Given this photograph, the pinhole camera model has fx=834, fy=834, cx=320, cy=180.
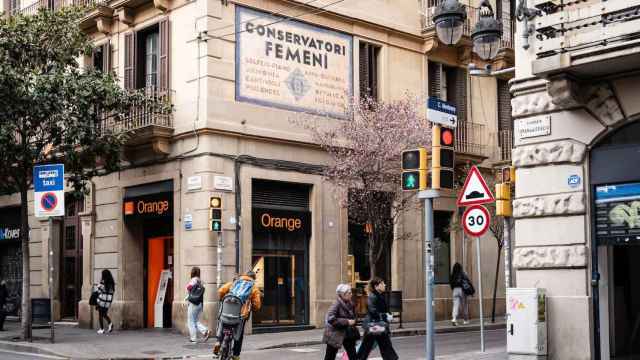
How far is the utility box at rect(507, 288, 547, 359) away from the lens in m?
13.1

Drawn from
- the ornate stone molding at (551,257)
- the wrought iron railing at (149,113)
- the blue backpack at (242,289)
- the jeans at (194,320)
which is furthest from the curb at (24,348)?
the ornate stone molding at (551,257)

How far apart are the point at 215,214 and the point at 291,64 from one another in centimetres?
525

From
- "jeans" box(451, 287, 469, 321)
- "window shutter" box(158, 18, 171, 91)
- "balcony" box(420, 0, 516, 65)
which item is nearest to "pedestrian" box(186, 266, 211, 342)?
"window shutter" box(158, 18, 171, 91)

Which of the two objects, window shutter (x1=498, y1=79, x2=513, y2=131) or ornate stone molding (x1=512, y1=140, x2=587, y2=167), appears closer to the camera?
ornate stone molding (x1=512, y1=140, x2=587, y2=167)

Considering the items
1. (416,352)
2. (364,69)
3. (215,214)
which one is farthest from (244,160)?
(416,352)

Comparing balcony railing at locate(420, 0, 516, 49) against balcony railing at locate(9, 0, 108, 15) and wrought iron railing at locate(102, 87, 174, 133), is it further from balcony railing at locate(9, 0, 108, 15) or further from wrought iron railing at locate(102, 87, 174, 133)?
balcony railing at locate(9, 0, 108, 15)

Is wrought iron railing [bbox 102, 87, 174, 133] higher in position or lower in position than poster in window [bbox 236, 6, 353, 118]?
lower

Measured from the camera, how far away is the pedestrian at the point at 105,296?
22688 mm

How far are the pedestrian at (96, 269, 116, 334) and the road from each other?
14.1ft

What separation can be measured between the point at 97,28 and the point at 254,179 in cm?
749

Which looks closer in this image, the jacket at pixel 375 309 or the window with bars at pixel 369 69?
the jacket at pixel 375 309

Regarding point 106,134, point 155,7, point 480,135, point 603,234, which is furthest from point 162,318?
point 603,234

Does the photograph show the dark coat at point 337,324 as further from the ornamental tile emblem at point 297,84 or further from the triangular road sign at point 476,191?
the ornamental tile emblem at point 297,84

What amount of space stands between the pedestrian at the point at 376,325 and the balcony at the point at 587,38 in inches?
167
